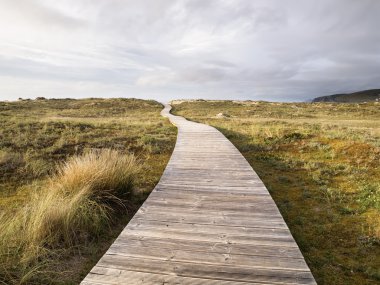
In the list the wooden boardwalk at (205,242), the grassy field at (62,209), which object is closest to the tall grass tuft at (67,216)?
the grassy field at (62,209)

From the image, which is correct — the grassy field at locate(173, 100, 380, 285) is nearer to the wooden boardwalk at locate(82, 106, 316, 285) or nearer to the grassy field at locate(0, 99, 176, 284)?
the wooden boardwalk at locate(82, 106, 316, 285)

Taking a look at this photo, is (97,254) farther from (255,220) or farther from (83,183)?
(255,220)

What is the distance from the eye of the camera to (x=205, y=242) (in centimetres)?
413

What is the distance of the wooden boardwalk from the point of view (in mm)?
3379

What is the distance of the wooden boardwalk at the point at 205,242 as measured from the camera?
3.38 meters

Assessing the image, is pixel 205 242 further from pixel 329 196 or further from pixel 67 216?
pixel 329 196

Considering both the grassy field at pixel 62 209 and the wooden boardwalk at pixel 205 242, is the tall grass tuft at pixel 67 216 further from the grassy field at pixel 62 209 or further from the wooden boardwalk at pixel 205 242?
the wooden boardwalk at pixel 205 242

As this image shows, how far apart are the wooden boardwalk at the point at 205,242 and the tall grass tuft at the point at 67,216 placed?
842 millimetres

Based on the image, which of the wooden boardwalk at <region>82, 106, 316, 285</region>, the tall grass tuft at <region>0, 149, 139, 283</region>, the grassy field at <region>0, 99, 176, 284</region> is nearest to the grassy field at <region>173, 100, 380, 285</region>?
the wooden boardwalk at <region>82, 106, 316, 285</region>

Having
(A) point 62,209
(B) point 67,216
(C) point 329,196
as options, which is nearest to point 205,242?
(B) point 67,216

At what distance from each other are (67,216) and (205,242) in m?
2.20

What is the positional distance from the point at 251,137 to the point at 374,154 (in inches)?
228

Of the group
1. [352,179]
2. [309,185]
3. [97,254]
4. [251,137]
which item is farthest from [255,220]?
[251,137]

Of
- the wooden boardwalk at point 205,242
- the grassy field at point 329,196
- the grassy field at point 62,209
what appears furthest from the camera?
the grassy field at point 329,196
